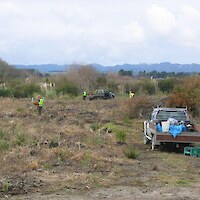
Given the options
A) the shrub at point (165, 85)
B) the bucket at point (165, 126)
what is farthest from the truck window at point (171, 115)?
the shrub at point (165, 85)

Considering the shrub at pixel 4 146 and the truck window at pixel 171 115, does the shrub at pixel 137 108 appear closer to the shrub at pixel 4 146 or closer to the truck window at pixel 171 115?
the truck window at pixel 171 115

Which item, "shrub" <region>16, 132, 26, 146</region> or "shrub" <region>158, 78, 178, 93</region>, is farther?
"shrub" <region>158, 78, 178, 93</region>

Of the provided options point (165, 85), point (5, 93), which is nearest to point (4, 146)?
point (5, 93)

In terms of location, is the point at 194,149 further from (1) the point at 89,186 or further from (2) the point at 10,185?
(2) the point at 10,185

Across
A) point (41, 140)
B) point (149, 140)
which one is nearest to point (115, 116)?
point (149, 140)

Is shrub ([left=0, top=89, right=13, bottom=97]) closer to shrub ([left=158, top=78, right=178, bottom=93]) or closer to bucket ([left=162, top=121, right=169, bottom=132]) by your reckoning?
shrub ([left=158, top=78, right=178, bottom=93])

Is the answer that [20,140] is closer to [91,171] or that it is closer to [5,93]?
[91,171]

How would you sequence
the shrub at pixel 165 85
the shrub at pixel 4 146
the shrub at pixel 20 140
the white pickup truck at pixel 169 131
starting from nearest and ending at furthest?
the shrub at pixel 4 146, the shrub at pixel 20 140, the white pickup truck at pixel 169 131, the shrub at pixel 165 85

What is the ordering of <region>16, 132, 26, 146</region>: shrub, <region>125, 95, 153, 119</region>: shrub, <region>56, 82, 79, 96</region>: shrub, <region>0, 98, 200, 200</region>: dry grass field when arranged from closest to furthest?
<region>0, 98, 200, 200</region>: dry grass field, <region>16, 132, 26, 146</region>: shrub, <region>125, 95, 153, 119</region>: shrub, <region>56, 82, 79, 96</region>: shrub

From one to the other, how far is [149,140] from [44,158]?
654cm

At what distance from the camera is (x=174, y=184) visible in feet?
32.9

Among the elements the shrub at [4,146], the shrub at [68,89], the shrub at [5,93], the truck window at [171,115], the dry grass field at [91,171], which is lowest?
the shrub at [5,93]

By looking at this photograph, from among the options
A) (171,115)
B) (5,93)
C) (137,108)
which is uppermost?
(171,115)

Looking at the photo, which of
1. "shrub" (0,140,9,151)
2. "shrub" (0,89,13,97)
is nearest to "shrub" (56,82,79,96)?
"shrub" (0,89,13,97)
